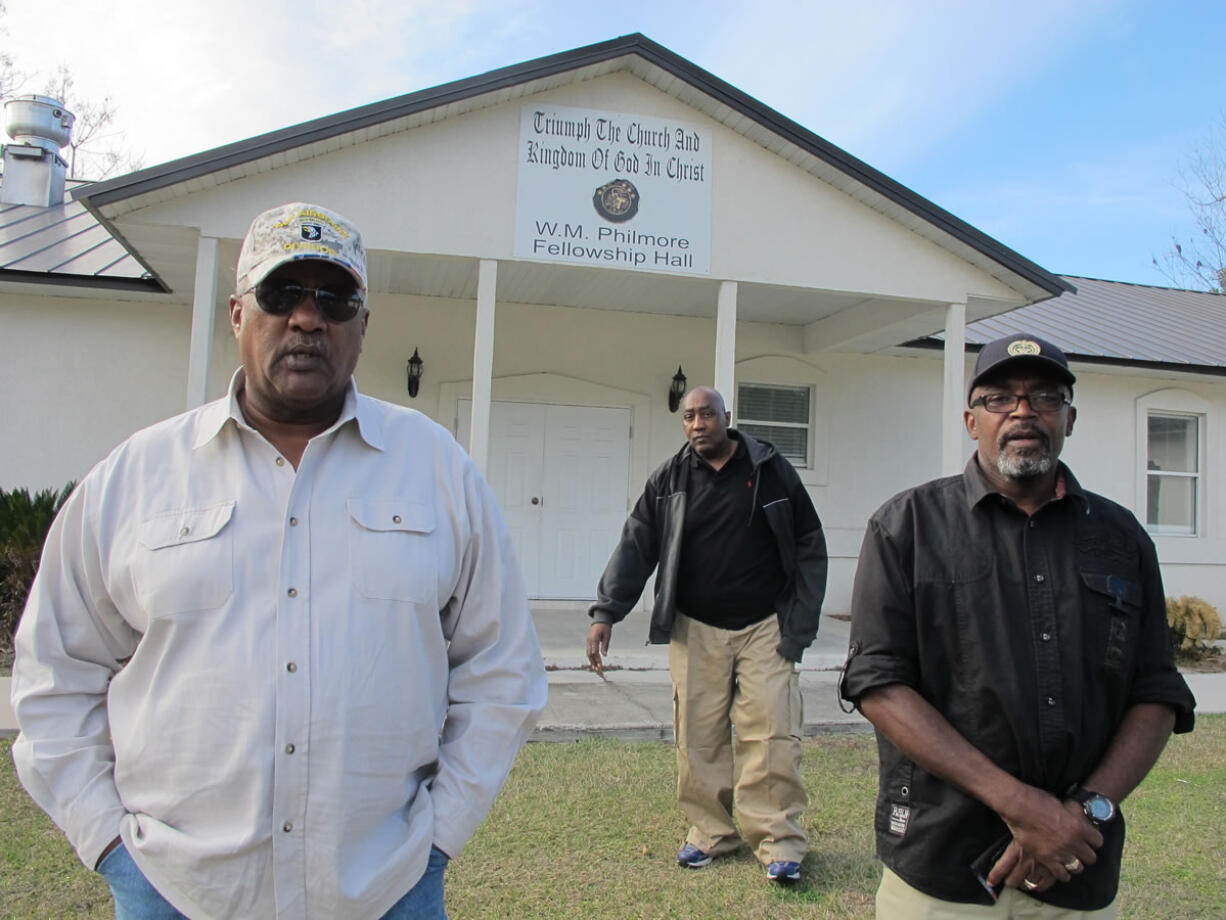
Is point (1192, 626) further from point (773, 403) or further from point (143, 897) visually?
point (143, 897)

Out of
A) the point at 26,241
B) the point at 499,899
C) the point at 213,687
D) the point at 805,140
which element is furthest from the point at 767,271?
the point at 26,241

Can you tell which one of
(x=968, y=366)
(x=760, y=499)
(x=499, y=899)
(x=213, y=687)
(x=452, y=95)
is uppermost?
(x=452, y=95)

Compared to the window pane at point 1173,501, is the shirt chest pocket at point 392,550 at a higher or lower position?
lower

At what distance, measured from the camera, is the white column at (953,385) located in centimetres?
855

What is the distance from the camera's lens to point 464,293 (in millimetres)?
9703

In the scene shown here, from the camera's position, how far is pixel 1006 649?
205 cm

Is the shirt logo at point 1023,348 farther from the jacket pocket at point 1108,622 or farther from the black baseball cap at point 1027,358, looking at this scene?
the jacket pocket at point 1108,622

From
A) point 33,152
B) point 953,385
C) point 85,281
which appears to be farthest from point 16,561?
point 33,152

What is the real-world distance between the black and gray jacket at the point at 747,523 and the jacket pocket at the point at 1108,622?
1.90 metres

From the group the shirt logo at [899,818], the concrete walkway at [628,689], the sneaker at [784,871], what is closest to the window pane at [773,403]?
the concrete walkway at [628,689]

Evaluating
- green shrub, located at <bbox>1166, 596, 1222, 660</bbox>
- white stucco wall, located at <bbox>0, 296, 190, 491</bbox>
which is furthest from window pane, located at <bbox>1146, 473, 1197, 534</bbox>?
white stucco wall, located at <bbox>0, 296, 190, 491</bbox>

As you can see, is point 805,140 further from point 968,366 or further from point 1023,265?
point 968,366

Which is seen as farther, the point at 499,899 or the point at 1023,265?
the point at 1023,265

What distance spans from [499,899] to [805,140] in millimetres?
6456
